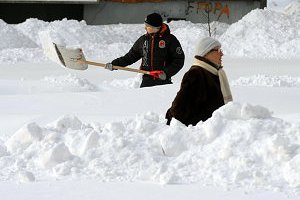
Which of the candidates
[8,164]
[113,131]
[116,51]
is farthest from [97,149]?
[116,51]

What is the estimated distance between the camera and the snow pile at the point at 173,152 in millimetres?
4695

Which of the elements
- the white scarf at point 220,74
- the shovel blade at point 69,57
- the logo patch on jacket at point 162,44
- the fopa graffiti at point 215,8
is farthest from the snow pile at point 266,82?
Answer: the fopa graffiti at point 215,8

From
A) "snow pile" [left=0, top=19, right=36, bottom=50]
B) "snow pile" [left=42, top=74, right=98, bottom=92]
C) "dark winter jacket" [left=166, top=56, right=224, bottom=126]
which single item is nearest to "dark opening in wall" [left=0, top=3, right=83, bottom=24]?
"snow pile" [left=0, top=19, right=36, bottom=50]

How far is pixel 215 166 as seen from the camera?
481cm

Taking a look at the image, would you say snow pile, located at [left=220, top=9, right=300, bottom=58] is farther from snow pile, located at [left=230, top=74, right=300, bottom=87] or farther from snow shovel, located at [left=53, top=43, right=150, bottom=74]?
snow shovel, located at [left=53, top=43, right=150, bottom=74]

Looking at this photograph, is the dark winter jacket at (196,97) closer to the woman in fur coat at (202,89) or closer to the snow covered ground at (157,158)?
the woman in fur coat at (202,89)

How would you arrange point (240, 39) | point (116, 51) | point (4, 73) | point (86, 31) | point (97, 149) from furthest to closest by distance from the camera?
point (86, 31), point (240, 39), point (116, 51), point (4, 73), point (97, 149)

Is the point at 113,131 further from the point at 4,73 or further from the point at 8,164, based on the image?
the point at 4,73

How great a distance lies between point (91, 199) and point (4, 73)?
10.2 m

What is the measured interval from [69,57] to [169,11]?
60.6 ft

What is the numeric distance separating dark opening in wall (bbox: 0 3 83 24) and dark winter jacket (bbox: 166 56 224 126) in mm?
22058

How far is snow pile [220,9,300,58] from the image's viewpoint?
19141 mm

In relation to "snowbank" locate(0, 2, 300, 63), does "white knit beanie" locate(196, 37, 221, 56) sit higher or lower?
higher

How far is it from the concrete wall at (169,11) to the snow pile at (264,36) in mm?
5778
